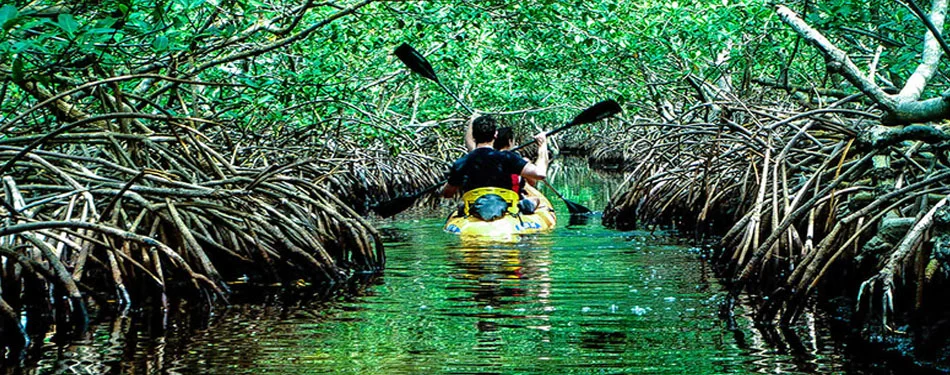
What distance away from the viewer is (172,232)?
19.1 ft

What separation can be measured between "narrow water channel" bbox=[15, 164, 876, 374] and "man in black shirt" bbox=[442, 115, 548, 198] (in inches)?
80.4

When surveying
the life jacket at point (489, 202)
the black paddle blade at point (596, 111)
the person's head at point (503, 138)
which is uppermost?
the black paddle blade at point (596, 111)

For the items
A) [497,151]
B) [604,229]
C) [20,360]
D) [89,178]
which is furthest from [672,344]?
[604,229]

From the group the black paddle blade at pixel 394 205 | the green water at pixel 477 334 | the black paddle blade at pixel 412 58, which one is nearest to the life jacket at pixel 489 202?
the black paddle blade at pixel 394 205

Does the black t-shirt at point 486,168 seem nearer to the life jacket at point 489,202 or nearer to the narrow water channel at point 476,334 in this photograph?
the life jacket at point 489,202

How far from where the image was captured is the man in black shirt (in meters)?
9.15

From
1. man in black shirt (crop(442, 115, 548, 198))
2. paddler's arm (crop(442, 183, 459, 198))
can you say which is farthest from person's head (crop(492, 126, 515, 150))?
paddler's arm (crop(442, 183, 459, 198))

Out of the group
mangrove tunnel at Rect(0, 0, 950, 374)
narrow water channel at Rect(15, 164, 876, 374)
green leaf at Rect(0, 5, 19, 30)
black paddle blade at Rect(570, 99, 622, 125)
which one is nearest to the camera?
green leaf at Rect(0, 5, 19, 30)

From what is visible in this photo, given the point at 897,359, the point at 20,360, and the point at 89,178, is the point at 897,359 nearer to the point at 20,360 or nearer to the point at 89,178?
the point at 20,360

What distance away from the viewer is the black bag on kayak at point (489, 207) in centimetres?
948

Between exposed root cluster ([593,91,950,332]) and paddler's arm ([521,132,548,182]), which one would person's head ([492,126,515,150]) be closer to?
paddler's arm ([521,132,548,182])

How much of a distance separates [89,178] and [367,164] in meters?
9.17

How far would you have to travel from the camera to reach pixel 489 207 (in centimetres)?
948

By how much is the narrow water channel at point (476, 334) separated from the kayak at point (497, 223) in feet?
7.07
